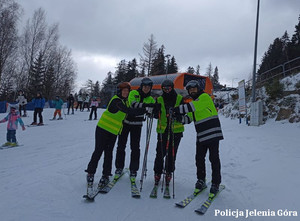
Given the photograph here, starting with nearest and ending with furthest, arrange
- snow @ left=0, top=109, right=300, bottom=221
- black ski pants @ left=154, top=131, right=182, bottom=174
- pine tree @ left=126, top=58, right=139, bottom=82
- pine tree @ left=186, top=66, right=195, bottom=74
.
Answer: snow @ left=0, top=109, right=300, bottom=221 < black ski pants @ left=154, top=131, right=182, bottom=174 < pine tree @ left=126, top=58, right=139, bottom=82 < pine tree @ left=186, top=66, right=195, bottom=74

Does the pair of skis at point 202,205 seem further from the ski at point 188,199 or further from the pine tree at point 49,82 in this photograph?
Answer: the pine tree at point 49,82

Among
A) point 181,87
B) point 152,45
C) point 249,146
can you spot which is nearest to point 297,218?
point 249,146

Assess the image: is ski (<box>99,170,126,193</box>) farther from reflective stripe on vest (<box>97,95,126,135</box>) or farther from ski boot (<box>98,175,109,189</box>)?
reflective stripe on vest (<box>97,95,126,135</box>)

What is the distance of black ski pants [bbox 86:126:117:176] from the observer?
3.71m

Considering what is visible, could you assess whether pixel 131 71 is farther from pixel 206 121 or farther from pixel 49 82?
pixel 206 121

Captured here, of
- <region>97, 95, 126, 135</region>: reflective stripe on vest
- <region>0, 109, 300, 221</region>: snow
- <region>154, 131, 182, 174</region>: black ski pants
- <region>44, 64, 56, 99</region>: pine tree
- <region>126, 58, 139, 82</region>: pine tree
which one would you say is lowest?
<region>0, 109, 300, 221</region>: snow

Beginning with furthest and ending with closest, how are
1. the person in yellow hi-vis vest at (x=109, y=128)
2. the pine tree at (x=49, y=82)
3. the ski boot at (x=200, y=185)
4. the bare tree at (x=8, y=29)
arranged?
the pine tree at (x=49, y=82) < the bare tree at (x=8, y=29) < the ski boot at (x=200, y=185) < the person in yellow hi-vis vest at (x=109, y=128)

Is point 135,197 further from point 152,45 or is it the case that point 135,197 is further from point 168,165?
point 152,45

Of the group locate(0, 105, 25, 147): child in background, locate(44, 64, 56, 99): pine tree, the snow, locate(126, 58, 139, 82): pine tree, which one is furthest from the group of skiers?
locate(126, 58, 139, 82): pine tree

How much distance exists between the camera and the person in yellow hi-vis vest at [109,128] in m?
3.71

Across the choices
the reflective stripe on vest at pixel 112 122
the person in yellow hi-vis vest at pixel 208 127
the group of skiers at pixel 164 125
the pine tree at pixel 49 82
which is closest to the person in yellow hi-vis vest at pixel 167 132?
the group of skiers at pixel 164 125

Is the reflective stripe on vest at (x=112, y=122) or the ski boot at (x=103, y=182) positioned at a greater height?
the reflective stripe on vest at (x=112, y=122)

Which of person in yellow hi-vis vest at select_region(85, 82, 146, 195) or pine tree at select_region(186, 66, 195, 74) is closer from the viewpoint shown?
person in yellow hi-vis vest at select_region(85, 82, 146, 195)

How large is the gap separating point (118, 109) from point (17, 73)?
31.6 m
